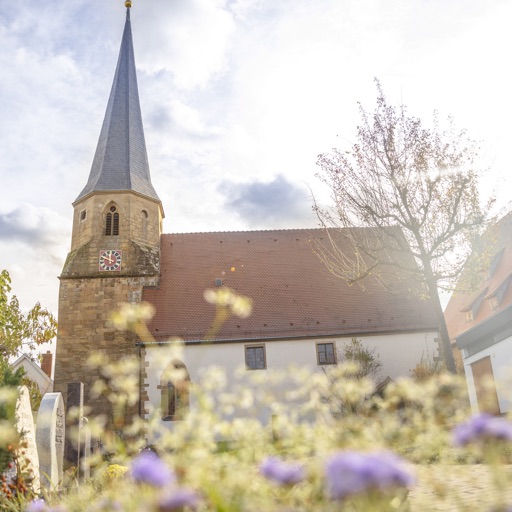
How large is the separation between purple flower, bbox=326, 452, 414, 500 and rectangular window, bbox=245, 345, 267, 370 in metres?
22.3

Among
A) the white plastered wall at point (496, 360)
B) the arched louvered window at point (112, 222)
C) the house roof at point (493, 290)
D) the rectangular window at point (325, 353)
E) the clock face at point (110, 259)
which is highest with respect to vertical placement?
the arched louvered window at point (112, 222)

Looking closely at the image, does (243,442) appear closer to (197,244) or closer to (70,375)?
(70,375)

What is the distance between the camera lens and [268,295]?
2519 cm

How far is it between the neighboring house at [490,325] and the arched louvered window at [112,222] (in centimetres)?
1540

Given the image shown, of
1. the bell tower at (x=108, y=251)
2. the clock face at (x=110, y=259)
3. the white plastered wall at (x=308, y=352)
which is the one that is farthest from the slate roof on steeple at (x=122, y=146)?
the white plastered wall at (x=308, y=352)

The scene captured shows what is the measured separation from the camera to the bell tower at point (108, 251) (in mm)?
23391

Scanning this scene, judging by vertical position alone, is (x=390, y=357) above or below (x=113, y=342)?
below

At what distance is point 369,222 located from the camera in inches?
659

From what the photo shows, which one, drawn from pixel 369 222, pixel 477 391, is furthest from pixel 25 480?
pixel 477 391

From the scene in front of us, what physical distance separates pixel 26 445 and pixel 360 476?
23.6ft

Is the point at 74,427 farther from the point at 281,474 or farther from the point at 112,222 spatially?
the point at 112,222

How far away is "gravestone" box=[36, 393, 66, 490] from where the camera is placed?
27.9 ft

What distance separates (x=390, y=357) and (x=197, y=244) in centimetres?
1087

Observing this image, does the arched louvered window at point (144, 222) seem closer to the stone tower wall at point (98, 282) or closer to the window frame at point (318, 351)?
the stone tower wall at point (98, 282)
